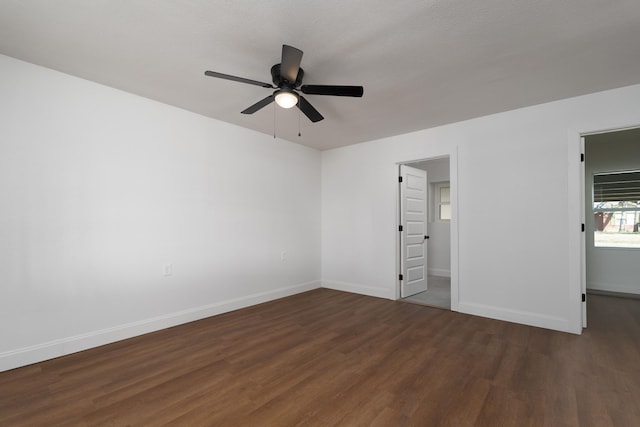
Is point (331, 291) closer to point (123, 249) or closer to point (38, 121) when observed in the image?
point (123, 249)

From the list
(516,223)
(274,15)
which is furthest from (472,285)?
(274,15)

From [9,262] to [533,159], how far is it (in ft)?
17.9

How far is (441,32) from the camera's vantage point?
2123mm

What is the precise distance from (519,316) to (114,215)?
4.79 m

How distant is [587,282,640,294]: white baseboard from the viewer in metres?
4.73

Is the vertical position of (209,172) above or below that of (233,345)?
above

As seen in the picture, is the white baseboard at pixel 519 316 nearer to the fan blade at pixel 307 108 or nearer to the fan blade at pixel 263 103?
the fan blade at pixel 307 108

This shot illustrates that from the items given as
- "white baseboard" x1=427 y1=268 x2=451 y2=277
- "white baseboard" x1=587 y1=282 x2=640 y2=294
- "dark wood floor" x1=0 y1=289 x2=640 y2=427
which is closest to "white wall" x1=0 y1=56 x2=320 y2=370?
"dark wood floor" x1=0 y1=289 x2=640 y2=427

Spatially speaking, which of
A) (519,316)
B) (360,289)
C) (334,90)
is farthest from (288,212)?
(519,316)

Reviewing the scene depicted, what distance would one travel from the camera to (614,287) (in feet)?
16.1

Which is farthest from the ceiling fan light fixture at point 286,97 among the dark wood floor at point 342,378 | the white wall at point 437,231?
the white wall at point 437,231

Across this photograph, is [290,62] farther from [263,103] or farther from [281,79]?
[263,103]

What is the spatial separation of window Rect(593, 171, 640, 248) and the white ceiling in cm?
297

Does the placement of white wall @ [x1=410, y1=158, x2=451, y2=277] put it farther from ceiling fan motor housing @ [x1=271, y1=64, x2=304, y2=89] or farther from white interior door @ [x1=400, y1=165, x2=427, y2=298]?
ceiling fan motor housing @ [x1=271, y1=64, x2=304, y2=89]
